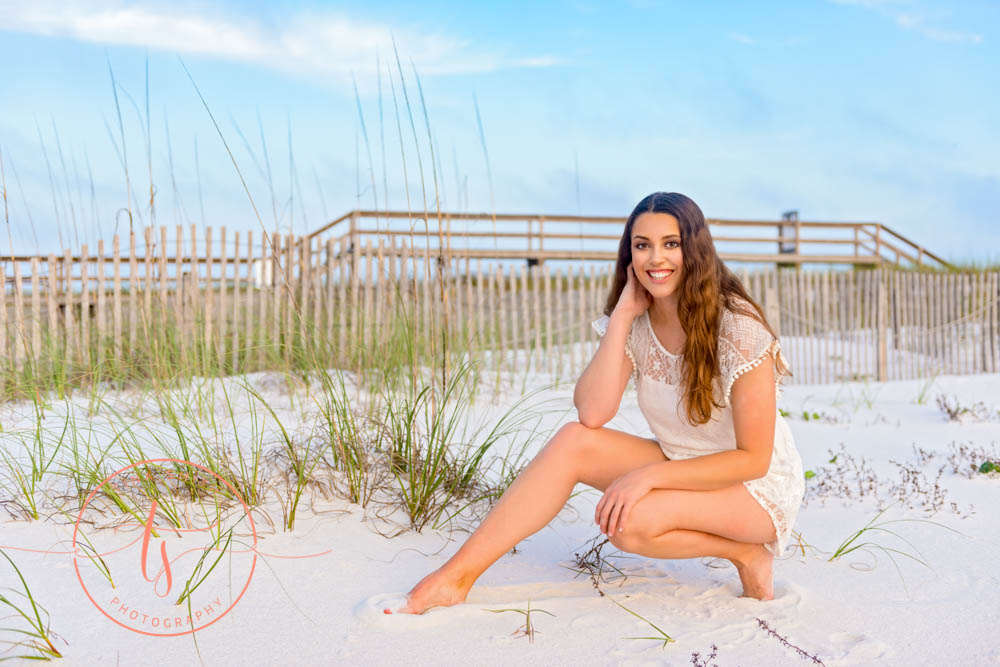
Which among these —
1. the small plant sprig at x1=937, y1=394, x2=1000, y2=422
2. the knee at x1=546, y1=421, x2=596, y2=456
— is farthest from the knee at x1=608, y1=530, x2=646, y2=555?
the small plant sprig at x1=937, y1=394, x2=1000, y2=422

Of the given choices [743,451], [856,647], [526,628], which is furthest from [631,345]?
[856,647]

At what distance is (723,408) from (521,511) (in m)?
0.74

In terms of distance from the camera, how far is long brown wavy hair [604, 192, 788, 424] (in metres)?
2.39

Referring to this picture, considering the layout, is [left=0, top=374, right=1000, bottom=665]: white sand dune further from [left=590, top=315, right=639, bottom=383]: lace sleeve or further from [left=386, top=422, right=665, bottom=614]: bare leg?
[left=590, top=315, right=639, bottom=383]: lace sleeve

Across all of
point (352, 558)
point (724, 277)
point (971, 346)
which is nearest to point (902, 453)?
point (724, 277)

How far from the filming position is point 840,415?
6230 mm

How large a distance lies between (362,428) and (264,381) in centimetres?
284

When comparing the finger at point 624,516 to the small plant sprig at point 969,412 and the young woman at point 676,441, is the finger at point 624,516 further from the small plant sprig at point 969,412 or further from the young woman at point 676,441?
the small plant sprig at point 969,412

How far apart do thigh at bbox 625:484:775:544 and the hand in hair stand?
2.07 ft

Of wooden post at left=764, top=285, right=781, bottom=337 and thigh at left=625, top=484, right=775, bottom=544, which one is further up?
wooden post at left=764, top=285, right=781, bottom=337

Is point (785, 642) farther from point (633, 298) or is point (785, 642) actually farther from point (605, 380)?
point (633, 298)

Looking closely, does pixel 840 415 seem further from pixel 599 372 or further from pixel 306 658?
pixel 306 658

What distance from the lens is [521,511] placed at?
7.60 ft

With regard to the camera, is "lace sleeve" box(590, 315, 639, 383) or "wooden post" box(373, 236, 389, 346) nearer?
"lace sleeve" box(590, 315, 639, 383)
